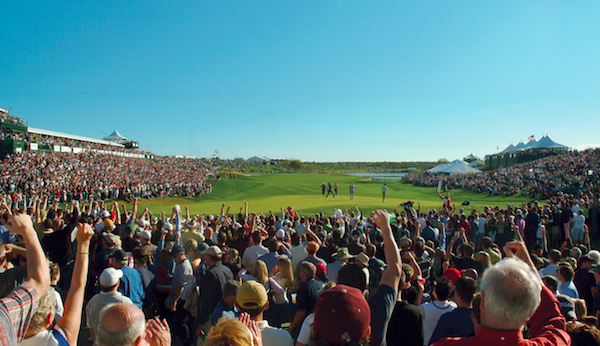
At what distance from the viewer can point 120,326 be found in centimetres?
211

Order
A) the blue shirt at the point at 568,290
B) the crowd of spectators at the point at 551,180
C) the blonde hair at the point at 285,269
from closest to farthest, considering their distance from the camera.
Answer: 1. the blue shirt at the point at 568,290
2. the blonde hair at the point at 285,269
3. the crowd of spectators at the point at 551,180

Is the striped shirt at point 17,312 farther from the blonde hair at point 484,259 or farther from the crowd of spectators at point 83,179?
the crowd of spectators at point 83,179

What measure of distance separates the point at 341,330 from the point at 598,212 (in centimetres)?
1844

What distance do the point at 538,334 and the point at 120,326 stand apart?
115 inches

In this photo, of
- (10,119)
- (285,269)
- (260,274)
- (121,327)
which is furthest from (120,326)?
(10,119)

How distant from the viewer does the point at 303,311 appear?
413cm

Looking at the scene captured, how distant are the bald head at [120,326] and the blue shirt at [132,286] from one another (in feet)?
8.91

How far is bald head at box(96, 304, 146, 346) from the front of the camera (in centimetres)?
209

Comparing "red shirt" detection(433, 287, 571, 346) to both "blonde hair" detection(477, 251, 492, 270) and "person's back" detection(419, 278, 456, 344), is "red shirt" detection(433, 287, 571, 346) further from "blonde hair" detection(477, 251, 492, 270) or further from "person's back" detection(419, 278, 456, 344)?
"blonde hair" detection(477, 251, 492, 270)

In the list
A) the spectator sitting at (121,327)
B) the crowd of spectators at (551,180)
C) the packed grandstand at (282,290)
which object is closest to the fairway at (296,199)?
the crowd of spectators at (551,180)

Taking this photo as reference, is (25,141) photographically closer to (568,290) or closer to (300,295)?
(300,295)

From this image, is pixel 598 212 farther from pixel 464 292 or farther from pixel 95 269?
pixel 95 269

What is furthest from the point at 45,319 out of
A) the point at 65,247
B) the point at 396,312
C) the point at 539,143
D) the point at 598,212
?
the point at 539,143

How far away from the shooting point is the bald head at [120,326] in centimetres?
209
